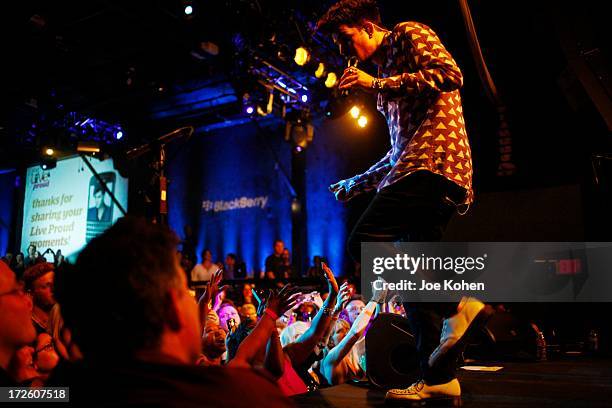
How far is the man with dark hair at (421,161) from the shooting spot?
85.3 inches

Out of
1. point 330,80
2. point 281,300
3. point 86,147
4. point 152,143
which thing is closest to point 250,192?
point 330,80

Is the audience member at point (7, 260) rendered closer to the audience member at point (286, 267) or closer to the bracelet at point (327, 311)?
the bracelet at point (327, 311)

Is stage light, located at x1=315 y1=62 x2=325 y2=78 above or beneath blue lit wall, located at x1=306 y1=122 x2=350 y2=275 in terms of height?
above

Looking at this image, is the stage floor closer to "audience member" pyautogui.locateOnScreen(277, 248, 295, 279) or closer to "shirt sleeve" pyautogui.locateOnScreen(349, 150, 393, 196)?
"shirt sleeve" pyautogui.locateOnScreen(349, 150, 393, 196)

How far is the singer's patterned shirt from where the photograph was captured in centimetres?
214

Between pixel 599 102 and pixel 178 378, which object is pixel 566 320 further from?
pixel 178 378

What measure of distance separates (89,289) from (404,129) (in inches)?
68.5

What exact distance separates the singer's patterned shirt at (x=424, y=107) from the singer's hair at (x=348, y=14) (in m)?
0.16

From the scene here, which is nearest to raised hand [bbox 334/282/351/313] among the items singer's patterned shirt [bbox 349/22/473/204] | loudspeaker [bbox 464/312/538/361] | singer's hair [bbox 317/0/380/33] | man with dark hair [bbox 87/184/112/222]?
singer's patterned shirt [bbox 349/22/473/204]

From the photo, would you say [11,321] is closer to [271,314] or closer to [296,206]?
[271,314]

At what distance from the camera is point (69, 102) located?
11.9 m

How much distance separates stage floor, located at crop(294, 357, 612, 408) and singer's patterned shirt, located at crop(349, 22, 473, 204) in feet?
3.05

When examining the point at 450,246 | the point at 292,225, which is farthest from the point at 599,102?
the point at 292,225

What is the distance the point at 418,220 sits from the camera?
7.27 ft
